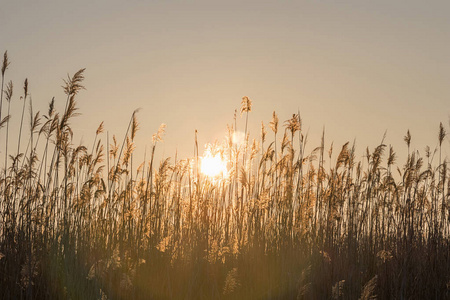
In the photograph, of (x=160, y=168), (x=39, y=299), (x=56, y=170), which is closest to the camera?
(x=39, y=299)

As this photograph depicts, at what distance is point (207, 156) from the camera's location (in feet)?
17.7

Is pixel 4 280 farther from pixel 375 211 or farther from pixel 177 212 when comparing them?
pixel 375 211

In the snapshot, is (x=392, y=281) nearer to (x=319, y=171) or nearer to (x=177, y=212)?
(x=319, y=171)

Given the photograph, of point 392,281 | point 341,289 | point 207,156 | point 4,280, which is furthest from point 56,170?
point 392,281

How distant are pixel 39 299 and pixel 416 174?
14.4 feet

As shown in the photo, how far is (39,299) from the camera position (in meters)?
4.12

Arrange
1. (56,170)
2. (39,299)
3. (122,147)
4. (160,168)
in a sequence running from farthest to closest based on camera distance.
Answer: (160,168)
(122,147)
(56,170)
(39,299)

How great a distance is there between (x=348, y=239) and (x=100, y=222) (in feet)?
8.74

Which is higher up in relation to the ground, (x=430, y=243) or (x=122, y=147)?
(x=122, y=147)

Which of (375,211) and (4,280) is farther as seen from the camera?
(375,211)

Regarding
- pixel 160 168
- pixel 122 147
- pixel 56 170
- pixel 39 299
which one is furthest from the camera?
pixel 160 168

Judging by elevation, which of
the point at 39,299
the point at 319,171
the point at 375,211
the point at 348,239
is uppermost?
the point at 319,171

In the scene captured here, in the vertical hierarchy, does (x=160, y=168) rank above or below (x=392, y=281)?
above

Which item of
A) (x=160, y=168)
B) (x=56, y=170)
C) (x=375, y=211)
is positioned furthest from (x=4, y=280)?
(x=375, y=211)
